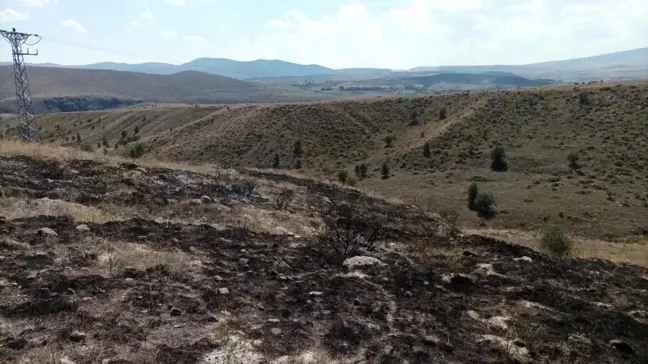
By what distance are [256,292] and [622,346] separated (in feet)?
21.4

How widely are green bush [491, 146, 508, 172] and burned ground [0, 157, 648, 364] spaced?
1567 inches

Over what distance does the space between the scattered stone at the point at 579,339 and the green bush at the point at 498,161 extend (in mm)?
46594

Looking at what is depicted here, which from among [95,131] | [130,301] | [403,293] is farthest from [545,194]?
[95,131]

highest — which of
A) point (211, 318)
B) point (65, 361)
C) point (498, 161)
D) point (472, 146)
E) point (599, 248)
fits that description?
point (65, 361)

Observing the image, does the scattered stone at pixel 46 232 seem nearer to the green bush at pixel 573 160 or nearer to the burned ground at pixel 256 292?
the burned ground at pixel 256 292

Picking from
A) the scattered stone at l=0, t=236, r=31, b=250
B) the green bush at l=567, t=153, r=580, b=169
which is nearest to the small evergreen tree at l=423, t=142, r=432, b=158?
the green bush at l=567, t=153, r=580, b=169

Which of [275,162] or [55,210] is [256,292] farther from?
[275,162]

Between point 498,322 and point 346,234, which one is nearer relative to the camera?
point 498,322

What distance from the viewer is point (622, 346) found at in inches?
331

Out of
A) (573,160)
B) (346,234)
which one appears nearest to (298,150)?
(573,160)

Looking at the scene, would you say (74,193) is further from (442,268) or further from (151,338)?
(442,268)

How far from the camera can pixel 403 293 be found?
9812 mm

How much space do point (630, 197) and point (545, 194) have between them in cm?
702

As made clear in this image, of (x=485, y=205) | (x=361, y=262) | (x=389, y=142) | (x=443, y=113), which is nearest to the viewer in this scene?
(x=361, y=262)
